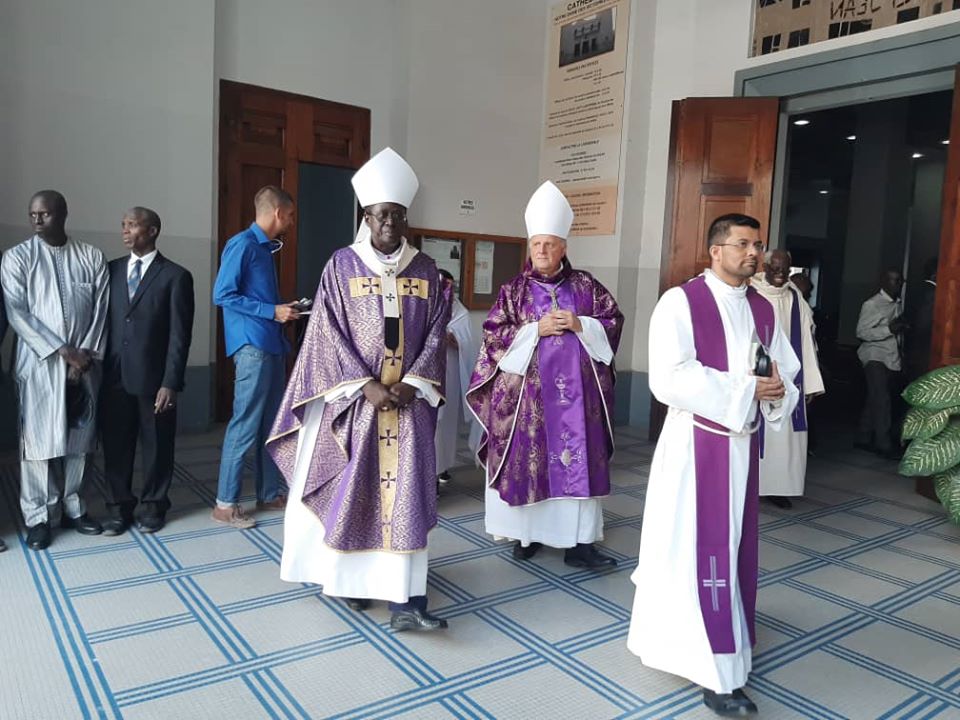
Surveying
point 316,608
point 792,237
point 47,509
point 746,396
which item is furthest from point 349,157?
point 792,237

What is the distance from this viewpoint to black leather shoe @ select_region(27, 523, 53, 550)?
10.7 feet

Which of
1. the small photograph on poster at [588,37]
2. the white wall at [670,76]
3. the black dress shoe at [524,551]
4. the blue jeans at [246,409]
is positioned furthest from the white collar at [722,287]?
the small photograph on poster at [588,37]

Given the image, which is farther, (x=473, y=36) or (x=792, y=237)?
(x=792, y=237)

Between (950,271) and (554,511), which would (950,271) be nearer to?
(950,271)

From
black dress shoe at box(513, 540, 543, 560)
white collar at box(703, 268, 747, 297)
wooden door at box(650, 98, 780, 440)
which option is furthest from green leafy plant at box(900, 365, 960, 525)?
white collar at box(703, 268, 747, 297)

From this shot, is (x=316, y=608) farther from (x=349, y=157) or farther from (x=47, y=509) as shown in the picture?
(x=349, y=157)

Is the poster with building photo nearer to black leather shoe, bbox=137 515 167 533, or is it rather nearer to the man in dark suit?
the man in dark suit

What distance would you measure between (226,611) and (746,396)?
1.98 m

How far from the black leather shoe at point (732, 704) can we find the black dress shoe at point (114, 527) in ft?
8.87

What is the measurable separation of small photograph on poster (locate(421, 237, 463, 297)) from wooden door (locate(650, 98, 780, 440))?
77.3 inches

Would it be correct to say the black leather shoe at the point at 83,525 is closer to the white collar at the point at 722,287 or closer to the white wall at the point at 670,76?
the white collar at the point at 722,287

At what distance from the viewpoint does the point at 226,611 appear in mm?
2758

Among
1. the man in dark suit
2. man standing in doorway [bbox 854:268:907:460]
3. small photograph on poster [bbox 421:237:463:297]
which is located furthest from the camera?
small photograph on poster [bbox 421:237:463:297]

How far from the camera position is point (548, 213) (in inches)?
129
